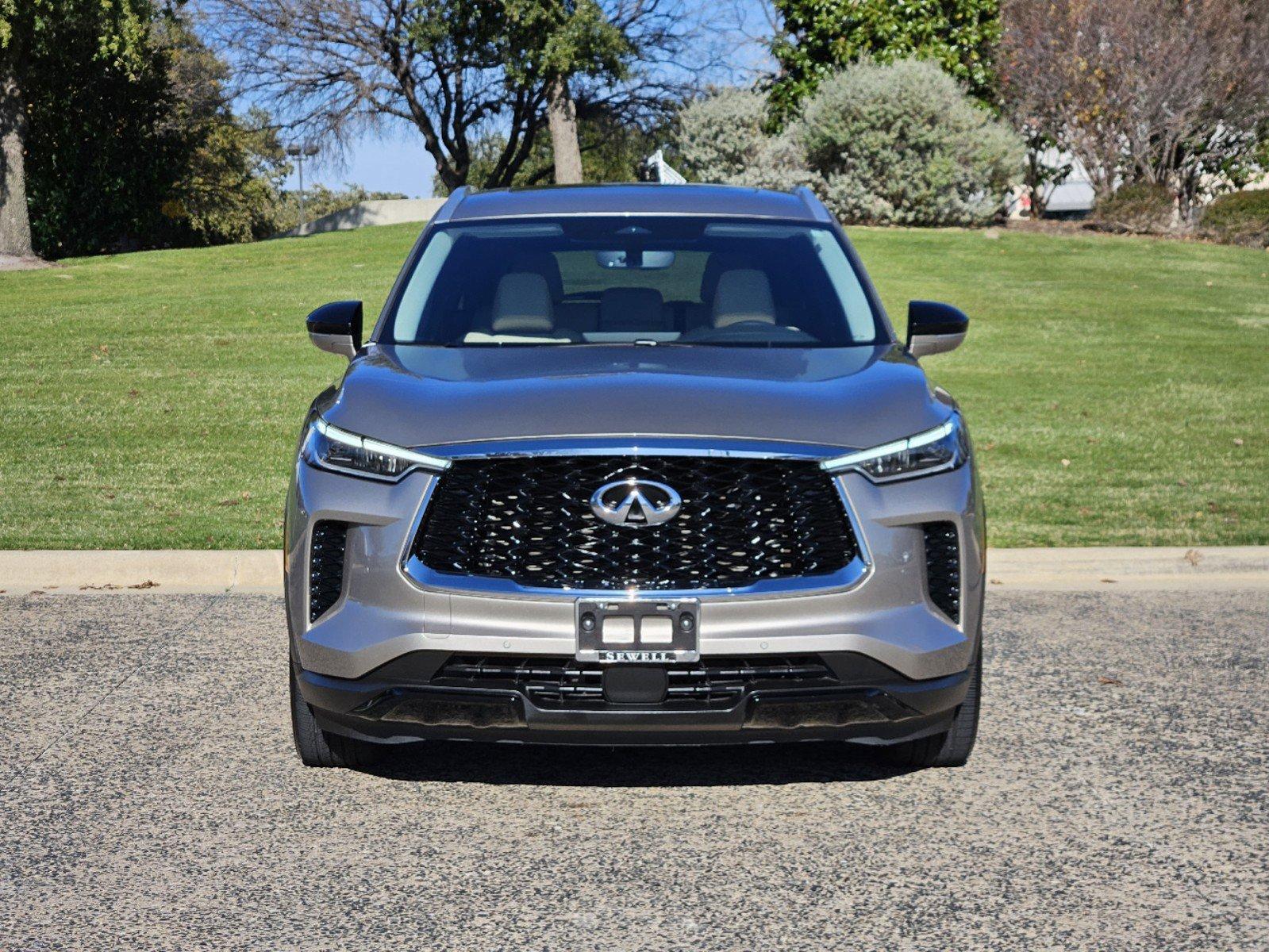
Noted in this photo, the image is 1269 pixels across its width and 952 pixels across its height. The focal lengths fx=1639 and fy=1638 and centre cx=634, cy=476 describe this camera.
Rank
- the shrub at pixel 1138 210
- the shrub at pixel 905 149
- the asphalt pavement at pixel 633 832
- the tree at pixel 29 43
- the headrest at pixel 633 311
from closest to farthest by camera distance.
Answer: the asphalt pavement at pixel 633 832 < the headrest at pixel 633 311 < the tree at pixel 29 43 < the shrub at pixel 905 149 < the shrub at pixel 1138 210

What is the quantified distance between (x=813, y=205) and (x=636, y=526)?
8.61 ft

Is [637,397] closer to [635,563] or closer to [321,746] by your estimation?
[635,563]

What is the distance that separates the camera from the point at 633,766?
536 cm

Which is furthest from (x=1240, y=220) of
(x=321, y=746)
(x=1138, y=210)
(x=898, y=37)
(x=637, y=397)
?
(x=321, y=746)

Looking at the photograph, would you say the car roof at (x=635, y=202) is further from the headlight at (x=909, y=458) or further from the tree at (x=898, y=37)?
the tree at (x=898, y=37)

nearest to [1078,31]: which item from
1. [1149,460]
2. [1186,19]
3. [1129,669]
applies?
[1186,19]

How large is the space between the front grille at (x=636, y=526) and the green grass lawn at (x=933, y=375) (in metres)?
4.91

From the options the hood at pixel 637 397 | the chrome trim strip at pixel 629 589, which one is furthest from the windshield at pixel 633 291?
the chrome trim strip at pixel 629 589

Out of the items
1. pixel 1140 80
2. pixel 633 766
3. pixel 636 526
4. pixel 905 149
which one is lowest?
pixel 905 149

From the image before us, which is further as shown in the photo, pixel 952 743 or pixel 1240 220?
pixel 1240 220

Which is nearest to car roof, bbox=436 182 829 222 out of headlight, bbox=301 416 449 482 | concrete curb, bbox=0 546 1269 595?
headlight, bbox=301 416 449 482

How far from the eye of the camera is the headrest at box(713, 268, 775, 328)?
232 inches

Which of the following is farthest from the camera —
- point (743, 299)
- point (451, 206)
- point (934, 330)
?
point (451, 206)

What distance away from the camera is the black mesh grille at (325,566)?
4.55 metres
